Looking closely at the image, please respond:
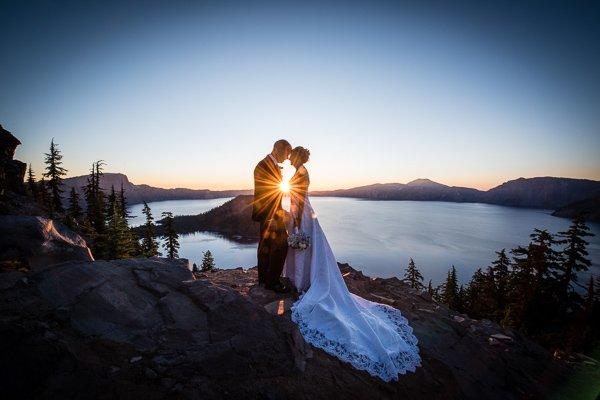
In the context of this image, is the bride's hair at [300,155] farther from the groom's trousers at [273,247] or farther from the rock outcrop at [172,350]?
the rock outcrop at [172,350]

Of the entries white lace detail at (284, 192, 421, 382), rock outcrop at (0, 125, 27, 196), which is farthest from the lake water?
white lace detail at (284, 192, 421, 382)

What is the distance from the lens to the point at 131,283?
15.8ft

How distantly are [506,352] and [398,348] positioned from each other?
3.86m

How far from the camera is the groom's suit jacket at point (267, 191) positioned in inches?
247

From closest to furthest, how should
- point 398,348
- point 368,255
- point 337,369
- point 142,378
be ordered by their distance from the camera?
1. point 142,378
2. point 337,369
3. point 398,348
4. point 368,255

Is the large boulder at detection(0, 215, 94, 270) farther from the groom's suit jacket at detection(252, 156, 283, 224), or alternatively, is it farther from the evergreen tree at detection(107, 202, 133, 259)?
the evergreen tree at detection(107, 202, 133, 259)

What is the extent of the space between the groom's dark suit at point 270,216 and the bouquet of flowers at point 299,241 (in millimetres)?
172

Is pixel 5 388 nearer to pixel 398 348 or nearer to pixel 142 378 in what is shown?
pixel 142 378

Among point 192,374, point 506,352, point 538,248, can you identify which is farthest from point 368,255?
point 192,374

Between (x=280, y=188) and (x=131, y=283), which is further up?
(x=280, y=188)

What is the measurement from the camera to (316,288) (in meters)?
6.26

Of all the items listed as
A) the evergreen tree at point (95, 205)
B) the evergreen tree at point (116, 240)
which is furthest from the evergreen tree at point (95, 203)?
the evergreen tree at point (116, 240)

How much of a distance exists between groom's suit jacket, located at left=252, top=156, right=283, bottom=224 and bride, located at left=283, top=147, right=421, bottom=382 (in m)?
0.48

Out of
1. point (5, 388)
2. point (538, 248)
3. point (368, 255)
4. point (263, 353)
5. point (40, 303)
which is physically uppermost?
point (40, 303)
